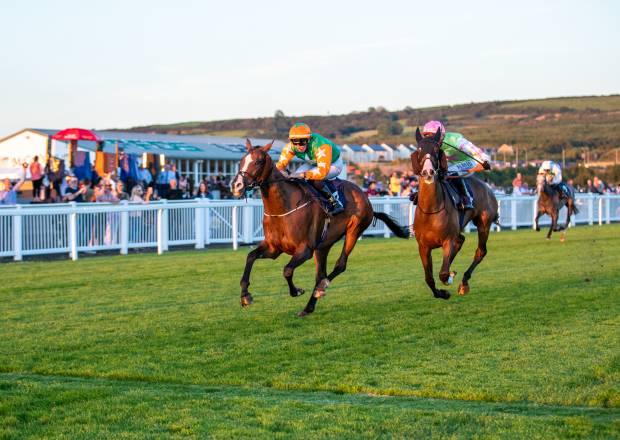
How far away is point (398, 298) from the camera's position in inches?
464

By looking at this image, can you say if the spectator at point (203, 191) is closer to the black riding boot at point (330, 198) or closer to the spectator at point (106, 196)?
the spectator at point (106, 196)

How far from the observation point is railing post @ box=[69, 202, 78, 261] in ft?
59.5

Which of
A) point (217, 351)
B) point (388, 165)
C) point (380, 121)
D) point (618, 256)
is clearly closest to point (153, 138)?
point (388, 165)

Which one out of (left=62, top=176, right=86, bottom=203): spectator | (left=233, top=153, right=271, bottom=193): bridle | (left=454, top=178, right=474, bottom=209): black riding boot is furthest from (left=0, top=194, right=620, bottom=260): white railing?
(left=233, top=153, right=271, bottom=193): bridle

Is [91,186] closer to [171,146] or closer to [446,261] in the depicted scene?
[446,261]

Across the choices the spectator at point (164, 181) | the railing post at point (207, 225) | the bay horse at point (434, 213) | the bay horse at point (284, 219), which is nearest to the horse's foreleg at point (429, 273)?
the bay horse at point (434, 213)

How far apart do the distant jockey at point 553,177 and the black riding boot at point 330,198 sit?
13619 mm

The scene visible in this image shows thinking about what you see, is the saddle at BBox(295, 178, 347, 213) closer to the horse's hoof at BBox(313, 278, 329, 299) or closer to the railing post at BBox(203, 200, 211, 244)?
the horse's hoof at BBox(313, 278, 329, 299)

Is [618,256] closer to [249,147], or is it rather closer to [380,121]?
[249,147]

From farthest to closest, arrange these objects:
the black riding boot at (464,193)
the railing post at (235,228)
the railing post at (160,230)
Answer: the railing post at (235,228) < the railing post at (160,230) < the black riding boot at (464,193)

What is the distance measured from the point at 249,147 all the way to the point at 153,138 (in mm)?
45790

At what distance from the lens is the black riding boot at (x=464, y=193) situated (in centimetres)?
1219

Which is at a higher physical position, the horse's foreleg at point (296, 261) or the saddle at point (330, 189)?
the saddle at point (330, 189)

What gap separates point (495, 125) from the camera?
107 m
